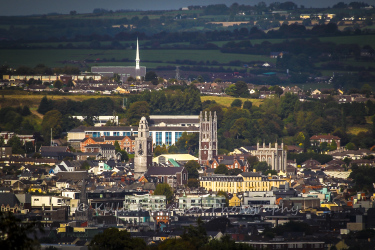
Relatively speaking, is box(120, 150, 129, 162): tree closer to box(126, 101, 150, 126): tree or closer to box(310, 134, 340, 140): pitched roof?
box(126, 101, 150, 126): tree

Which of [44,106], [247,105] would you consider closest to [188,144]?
[44,106]

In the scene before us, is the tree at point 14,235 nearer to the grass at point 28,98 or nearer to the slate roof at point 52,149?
the slate roof at point 52,149

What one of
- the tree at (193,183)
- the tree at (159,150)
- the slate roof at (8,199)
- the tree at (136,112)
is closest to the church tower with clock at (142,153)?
the tree at (193,183)

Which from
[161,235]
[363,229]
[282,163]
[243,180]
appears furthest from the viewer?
[282,163]

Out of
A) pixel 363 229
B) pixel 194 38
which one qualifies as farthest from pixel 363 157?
pixel 194 38

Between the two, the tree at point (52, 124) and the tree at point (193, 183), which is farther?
the tree at point (52, 124)

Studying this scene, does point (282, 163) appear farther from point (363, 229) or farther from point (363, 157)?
point (363, 229)
